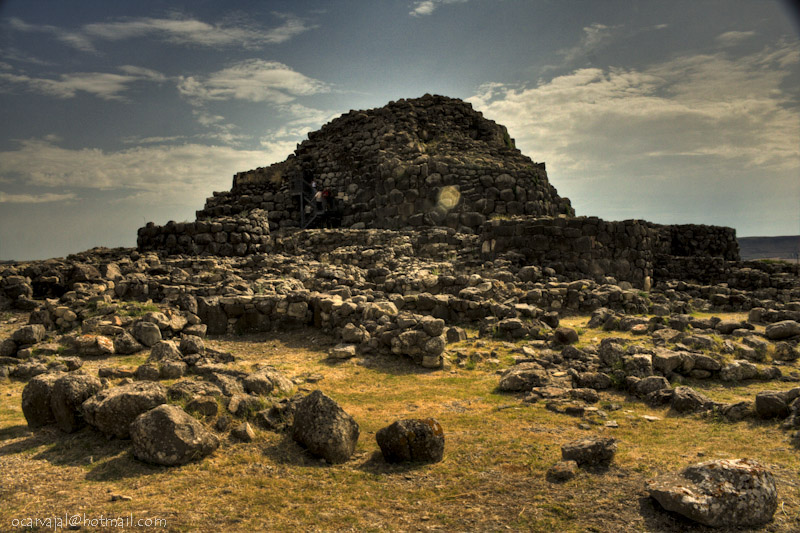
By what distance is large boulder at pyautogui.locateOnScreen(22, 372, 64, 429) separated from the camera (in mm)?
5109

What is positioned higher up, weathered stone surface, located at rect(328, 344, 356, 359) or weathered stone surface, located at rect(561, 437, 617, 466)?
weathered stone surface, located at rect(328, 344, 356, 359)

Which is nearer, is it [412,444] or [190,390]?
[412,444]

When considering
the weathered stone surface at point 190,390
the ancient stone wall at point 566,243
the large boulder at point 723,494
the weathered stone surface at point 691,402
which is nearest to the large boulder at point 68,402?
the weathered stone surface at point 190,390

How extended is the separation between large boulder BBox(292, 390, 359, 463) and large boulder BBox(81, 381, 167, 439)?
4.90ft

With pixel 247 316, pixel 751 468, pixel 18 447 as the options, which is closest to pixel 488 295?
pixel 247 316

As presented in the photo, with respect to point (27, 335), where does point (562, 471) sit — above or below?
below

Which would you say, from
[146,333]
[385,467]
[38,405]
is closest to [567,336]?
[385,467]

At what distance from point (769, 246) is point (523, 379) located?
54.5 meters

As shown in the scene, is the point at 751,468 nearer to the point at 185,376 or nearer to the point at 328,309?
the point at 185,376

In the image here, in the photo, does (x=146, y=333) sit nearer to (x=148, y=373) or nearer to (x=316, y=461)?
(x=148, y=373)

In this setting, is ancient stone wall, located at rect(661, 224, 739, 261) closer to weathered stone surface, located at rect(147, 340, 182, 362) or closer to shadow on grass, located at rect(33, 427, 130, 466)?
weathered stone surface, located at rect(147, 340, 182, 362)

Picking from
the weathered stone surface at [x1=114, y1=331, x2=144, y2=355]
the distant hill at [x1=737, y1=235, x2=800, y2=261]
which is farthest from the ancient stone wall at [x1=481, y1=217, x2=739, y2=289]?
the distant hill at [x1=737, y1=235, x2=800, y2=261]

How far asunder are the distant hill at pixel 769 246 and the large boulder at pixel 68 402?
54.8m

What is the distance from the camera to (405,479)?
4.41 m
